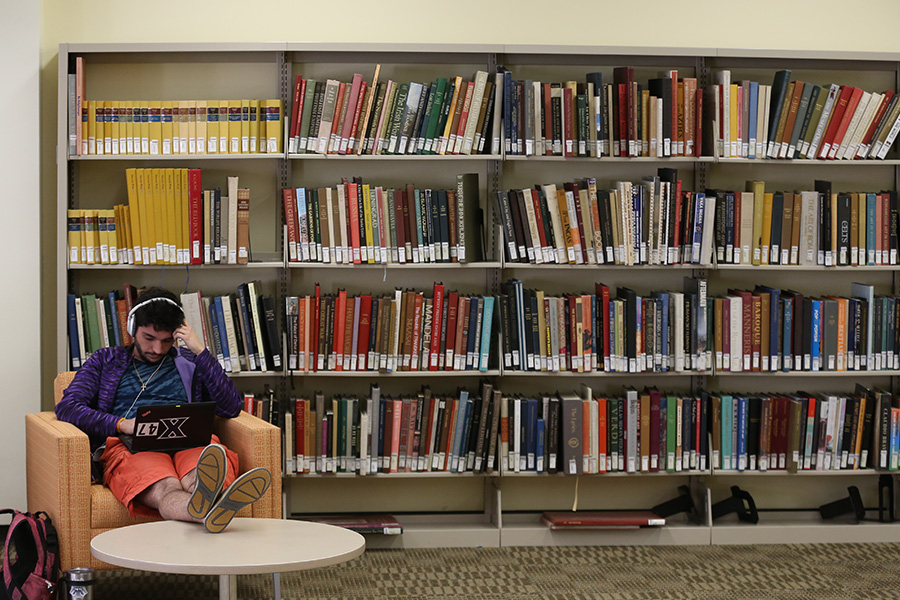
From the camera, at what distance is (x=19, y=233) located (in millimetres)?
4109

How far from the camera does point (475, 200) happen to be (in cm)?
421

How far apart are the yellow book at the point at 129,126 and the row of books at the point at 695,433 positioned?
1958mm

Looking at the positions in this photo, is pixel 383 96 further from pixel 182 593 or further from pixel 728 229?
pixel 182 593

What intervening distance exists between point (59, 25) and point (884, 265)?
3.87 meters

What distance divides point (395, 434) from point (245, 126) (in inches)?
58.9

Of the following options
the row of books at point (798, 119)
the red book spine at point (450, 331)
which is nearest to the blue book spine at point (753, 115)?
the row of books at point (798, 119)

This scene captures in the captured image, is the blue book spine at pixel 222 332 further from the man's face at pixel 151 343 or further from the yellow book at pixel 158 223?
the man's face at pixel 151 343

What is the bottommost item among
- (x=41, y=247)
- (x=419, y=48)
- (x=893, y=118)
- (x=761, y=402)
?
(x=761, y=402)

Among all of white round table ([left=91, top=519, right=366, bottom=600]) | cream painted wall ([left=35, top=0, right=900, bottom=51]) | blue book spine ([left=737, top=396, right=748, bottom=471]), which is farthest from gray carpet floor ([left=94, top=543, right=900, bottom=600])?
cream painted wall ([left=35, top=0, right=900, bottom=51])

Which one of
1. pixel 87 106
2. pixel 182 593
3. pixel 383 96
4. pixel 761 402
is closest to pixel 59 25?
pixel 87 106

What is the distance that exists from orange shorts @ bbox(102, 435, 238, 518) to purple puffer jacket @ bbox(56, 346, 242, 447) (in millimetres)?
137

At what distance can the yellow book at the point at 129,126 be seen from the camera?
4098mm

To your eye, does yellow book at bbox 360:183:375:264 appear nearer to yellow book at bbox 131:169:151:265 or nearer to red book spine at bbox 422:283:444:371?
red book spine at bbox 422:283:444:371

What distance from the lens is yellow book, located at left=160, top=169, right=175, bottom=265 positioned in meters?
4.05
